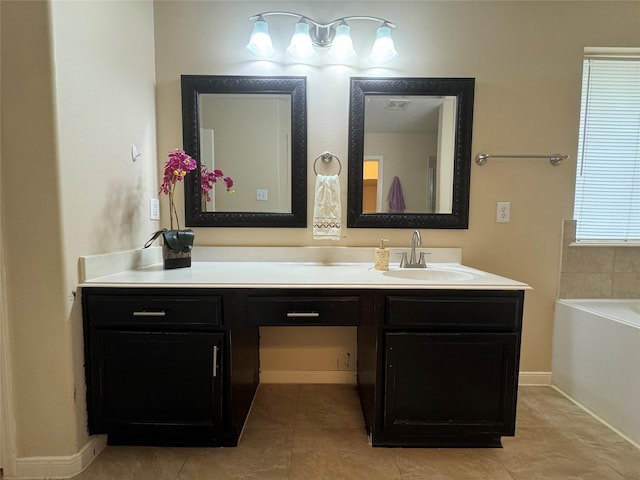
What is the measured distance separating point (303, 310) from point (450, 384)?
0.68m

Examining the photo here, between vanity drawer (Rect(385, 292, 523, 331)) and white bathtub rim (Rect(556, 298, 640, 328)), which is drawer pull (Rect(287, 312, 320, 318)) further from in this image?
white bathtub rim (Rect(556, 298, 640, 328))

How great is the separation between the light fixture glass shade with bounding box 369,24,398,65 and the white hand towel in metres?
0.71

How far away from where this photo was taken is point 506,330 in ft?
3.99

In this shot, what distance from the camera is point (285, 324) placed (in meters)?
1.20

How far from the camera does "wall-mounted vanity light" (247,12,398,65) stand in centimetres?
157

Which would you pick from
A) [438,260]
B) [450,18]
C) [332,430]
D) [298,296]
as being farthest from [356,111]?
[332,430]

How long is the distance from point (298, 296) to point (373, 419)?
623 millimetres

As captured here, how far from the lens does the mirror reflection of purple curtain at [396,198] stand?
5.61 feet

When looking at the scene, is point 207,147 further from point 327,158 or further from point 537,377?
point 537,377

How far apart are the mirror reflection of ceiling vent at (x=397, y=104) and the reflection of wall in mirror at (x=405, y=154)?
0.15 meters

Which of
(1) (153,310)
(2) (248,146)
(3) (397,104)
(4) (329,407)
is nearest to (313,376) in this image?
(4) (329,407)

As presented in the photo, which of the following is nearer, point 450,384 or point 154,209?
point 450,384

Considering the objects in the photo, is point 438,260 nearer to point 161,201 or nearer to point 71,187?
point 161,201

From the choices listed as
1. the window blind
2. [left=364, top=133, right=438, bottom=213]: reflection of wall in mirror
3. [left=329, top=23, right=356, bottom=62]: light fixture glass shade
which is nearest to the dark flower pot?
[left=364, top=133, right=438, bottom=213]: reflection of wall in mirror
